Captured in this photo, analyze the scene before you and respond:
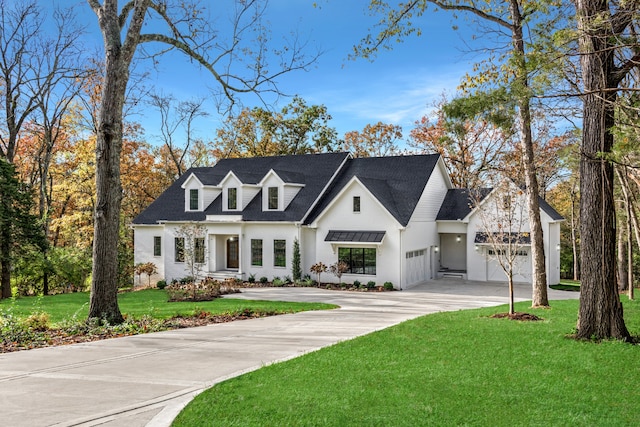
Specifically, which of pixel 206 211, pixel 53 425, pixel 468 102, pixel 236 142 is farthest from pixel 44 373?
pixel 236 142

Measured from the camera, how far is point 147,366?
7891 millimetres

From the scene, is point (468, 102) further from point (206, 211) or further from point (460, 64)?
point (206, 211)

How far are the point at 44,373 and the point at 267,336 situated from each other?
14.4 feet

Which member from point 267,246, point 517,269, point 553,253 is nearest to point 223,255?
point 267,246

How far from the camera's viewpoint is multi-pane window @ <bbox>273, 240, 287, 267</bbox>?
1070 inches

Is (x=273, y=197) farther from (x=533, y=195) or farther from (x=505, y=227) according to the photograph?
(x=533, y=195)

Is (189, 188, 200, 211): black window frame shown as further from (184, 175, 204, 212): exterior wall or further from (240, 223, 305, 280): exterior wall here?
(240, 223, 305, 280): exterior wall

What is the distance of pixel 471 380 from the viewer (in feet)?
22.6

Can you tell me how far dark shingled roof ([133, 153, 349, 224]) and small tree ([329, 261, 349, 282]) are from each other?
3.20 metres

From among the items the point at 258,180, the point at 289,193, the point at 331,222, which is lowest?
the point at 331,222

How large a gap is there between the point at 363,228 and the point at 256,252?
640 cm

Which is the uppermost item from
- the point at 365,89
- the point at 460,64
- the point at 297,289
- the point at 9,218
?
the point at 365,89

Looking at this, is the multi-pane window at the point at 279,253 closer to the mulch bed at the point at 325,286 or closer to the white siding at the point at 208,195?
the mulch bed at the point at 325,286

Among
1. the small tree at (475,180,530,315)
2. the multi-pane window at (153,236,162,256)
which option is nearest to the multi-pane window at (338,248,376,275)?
the small tree at (475,180,530,315)
